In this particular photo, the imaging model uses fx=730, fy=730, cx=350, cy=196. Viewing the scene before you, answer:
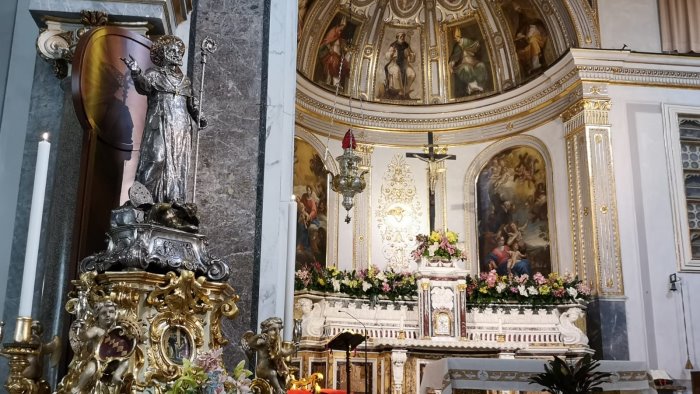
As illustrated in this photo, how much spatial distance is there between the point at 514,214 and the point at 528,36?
11.9 ft

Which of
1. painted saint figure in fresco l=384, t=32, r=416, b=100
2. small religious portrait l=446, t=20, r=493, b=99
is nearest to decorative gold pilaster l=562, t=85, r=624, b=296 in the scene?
small religious portrait l=446, t=20, r=493, b=99

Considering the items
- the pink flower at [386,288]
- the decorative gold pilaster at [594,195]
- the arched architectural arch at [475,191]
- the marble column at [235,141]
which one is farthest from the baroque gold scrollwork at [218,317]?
the arched architectural arch at [475,191]

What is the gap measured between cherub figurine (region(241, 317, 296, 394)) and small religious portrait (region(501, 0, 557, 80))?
39.7ft

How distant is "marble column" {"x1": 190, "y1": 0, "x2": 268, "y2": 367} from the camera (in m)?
4.74

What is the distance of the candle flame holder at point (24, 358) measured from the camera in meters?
2.77

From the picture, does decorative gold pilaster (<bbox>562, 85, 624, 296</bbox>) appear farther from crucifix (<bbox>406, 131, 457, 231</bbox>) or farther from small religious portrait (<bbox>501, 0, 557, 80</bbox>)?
crucifix (<bbox>406, 131, 457, 231</bbox>)

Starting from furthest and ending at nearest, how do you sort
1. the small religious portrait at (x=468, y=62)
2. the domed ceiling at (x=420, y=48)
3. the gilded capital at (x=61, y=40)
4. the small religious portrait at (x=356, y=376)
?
the small religious portrait at (x=468, y=62)
the domed ceiling at (x=420, y=48)
the small religious portrait at (x=356, y=376)
the gilded capital at (x=61, y=40)

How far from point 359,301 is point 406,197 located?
15.1 feet

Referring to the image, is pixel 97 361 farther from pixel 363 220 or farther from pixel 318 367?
pixel 363 220

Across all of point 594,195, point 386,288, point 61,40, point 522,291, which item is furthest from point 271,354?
point 594,195

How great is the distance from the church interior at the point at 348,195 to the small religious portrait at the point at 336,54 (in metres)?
0.06

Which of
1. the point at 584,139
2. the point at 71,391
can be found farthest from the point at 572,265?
the point at 71,391

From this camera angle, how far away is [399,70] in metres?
16.1

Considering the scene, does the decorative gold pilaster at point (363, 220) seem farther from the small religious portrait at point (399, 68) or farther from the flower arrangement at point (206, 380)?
the flower arrangement at point (206, 380)
